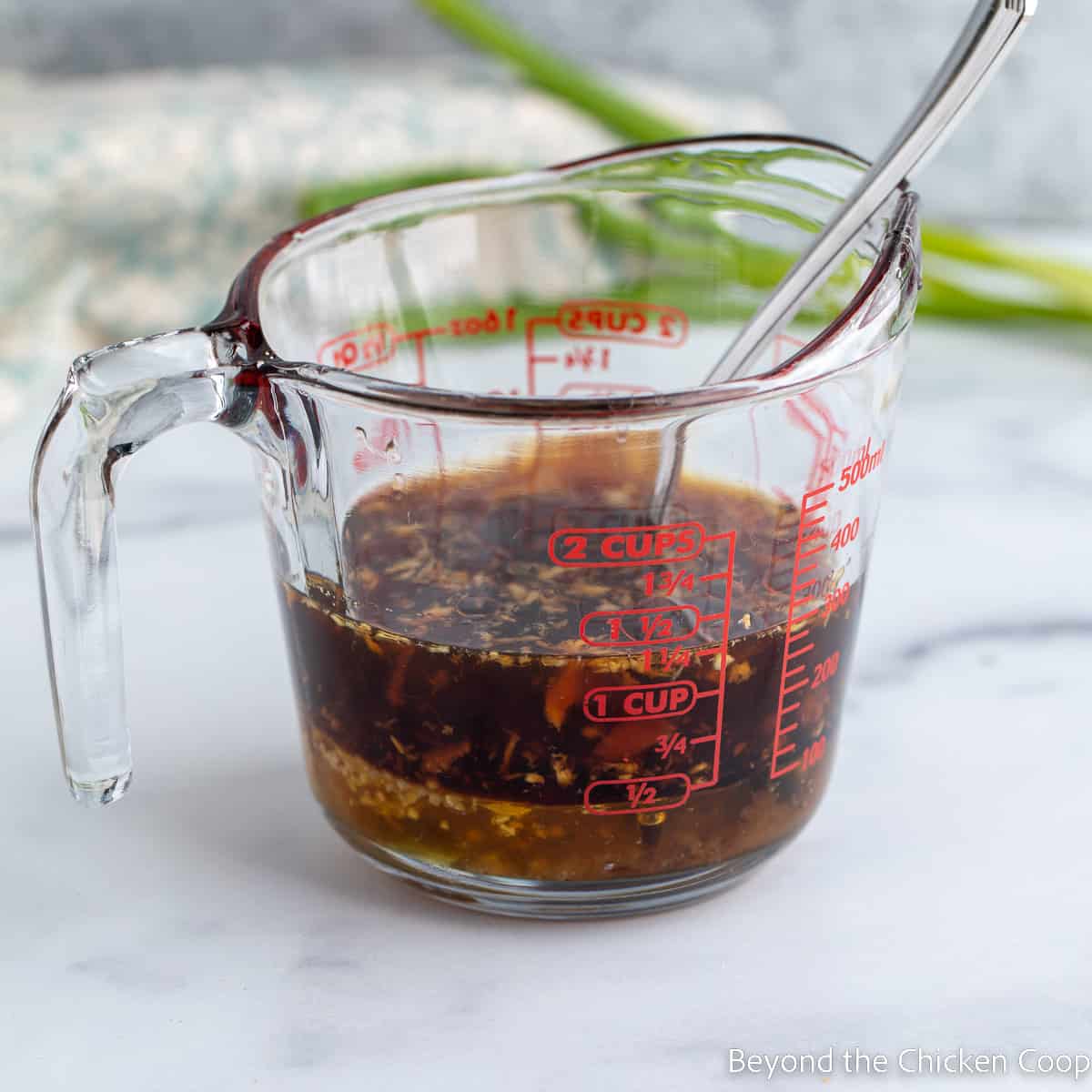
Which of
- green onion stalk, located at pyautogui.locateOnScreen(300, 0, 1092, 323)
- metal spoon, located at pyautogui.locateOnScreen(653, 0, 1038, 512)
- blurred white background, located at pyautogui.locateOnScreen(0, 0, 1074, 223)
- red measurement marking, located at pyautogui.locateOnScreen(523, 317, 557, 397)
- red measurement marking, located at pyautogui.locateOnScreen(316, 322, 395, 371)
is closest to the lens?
metal spoon, located at pyautogui.locateOnScreen(653, 0, 1038, 512)

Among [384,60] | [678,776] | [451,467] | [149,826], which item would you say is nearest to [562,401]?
[451,467]

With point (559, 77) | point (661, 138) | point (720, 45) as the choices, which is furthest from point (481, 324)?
point (720, 45)

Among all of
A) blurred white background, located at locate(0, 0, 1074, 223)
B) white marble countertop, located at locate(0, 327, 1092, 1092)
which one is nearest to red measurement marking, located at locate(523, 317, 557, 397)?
white marble countertop, located at locate(0, 327, 1092, 1092)

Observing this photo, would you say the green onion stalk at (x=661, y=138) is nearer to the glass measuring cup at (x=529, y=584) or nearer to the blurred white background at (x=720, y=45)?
the blurred white background at (x=720, y=45)

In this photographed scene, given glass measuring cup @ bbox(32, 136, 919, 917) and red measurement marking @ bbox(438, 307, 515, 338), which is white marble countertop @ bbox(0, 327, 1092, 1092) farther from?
red measurement marking @ bbox(438, 307, 515, 338)

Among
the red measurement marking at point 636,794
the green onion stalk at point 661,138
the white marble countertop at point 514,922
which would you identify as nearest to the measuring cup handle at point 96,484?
the white marble countertop at point 514,922
